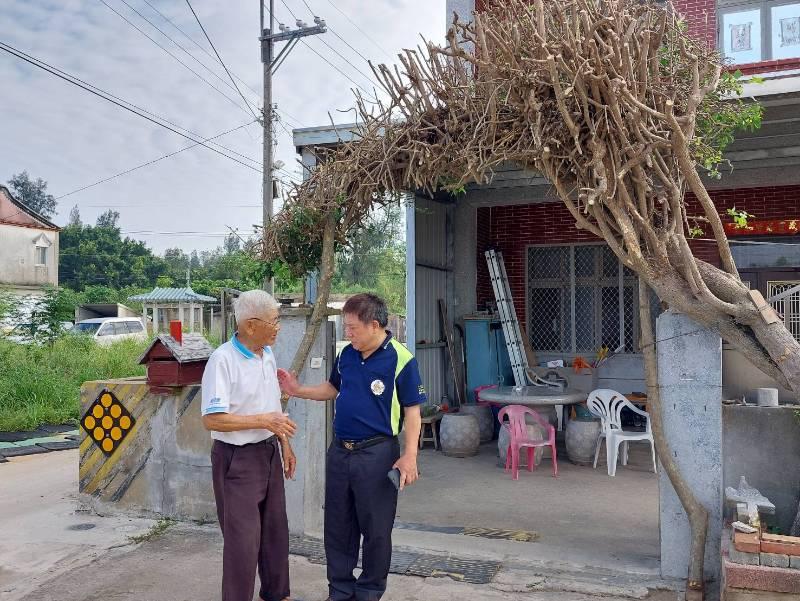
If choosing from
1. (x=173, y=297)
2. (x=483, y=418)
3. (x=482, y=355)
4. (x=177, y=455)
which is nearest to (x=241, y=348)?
(x=177, y=455)

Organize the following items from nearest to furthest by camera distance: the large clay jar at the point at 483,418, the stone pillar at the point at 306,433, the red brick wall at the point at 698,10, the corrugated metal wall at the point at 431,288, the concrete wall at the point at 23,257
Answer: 1. the stone pillar at the point at 306,433
2. the large clay jar at the point at 483,418
3. the corrugated metal wall at the point at 431,288
4. the red brick wall at the point at 698,10
5. the concrete wall at the point at 23,257

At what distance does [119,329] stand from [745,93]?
76.9ft

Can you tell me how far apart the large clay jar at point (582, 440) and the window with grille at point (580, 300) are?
2.70m

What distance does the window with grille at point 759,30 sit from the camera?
860 cm

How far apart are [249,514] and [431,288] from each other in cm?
624

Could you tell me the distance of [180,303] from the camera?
3341cm

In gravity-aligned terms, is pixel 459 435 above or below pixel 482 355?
below

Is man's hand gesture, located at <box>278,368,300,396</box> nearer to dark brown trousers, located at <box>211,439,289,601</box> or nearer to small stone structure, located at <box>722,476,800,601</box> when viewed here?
dark brown trousers, located at <box>211,439,289,601</box>

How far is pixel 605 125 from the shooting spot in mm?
4031

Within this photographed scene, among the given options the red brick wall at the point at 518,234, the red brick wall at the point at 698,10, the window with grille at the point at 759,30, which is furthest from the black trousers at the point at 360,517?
the red brick wall at the point at 698,10

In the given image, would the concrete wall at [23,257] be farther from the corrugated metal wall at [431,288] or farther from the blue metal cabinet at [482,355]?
the blue metal cabinet at [482,355]

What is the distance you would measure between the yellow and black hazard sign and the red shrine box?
0.41 metres

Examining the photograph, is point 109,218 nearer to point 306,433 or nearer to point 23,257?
point 23,257

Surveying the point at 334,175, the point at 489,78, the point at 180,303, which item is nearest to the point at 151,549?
the point at 334,175
